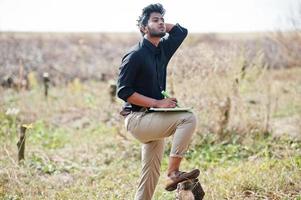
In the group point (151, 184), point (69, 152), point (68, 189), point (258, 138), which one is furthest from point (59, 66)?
point (151, 184)

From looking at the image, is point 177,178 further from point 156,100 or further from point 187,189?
point 156,100

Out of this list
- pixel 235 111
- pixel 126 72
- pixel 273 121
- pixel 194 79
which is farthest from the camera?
pixel 273 121

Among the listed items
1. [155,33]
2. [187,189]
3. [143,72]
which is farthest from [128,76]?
[187,189]

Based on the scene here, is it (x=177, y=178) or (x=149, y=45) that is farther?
(x=149, y=45)

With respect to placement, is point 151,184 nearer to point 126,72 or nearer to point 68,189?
point 126,72

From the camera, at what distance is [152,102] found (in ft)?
15.5

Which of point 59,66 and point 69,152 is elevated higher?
point 59,66

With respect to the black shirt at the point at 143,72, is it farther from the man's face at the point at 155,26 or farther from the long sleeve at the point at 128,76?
the man's face at the point at 155,26

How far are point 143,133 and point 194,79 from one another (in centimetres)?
447

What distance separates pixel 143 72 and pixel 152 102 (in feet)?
1.13

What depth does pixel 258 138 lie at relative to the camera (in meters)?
9.45

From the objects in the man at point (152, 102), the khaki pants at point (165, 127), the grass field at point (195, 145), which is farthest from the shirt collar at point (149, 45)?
the grass field at point (195, 145)

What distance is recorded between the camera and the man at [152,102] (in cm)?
476

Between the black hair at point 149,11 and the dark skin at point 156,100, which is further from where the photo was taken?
the black hair at point 149,11
